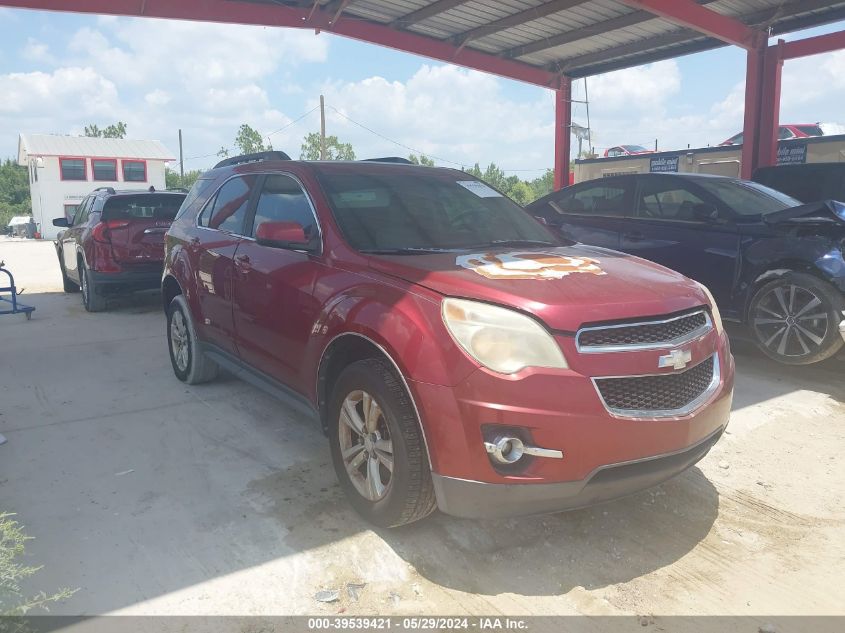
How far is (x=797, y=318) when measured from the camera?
554 centimetres

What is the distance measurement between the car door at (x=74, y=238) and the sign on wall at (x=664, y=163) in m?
13.2

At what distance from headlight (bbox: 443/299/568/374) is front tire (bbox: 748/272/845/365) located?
3.92 metres

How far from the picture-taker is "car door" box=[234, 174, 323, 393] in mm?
3564

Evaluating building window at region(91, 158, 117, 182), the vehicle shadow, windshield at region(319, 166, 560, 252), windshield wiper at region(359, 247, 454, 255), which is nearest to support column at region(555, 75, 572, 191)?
windshield at region(319, 166, 560, 252)

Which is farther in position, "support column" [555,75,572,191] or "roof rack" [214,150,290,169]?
"support column" [555,75,572,191]

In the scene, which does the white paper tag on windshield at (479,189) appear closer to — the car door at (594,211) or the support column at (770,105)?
the car door at (594,211)

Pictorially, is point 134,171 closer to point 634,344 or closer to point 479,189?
point 479,189

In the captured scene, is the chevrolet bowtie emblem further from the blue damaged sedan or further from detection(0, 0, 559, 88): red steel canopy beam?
detection(0, 0, 559, 88): red steel canopy beam

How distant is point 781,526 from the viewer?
320cm

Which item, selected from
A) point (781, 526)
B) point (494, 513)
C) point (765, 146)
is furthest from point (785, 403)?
point (765, 146)

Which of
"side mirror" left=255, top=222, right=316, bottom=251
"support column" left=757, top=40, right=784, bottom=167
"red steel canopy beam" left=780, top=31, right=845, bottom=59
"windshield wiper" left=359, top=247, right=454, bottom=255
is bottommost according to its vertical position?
"windshield wiper" left=359, top=247, right=454, bottom=255

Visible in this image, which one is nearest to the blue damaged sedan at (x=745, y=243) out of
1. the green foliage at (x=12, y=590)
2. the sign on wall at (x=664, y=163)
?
the green foliage at (x=12, y=590)

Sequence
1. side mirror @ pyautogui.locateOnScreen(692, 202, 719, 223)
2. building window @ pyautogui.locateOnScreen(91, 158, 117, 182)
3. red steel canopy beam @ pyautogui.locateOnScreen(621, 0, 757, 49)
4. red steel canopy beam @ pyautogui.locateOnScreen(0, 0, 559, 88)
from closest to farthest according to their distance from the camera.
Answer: side mirror @ pyautogui.locateOnScreen(692, 202, 719, 223) → red steel canopy beam @ pyautogui.locateOnScreen(0, 0, 559, 88) → red steel canopy beam @ pyautogui.locateOnScreen(621, 0, 757, 49) → building window @ pyautogui.locateOnScreen(91, 158, 117, 182)

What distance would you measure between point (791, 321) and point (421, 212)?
3666 millimetres
